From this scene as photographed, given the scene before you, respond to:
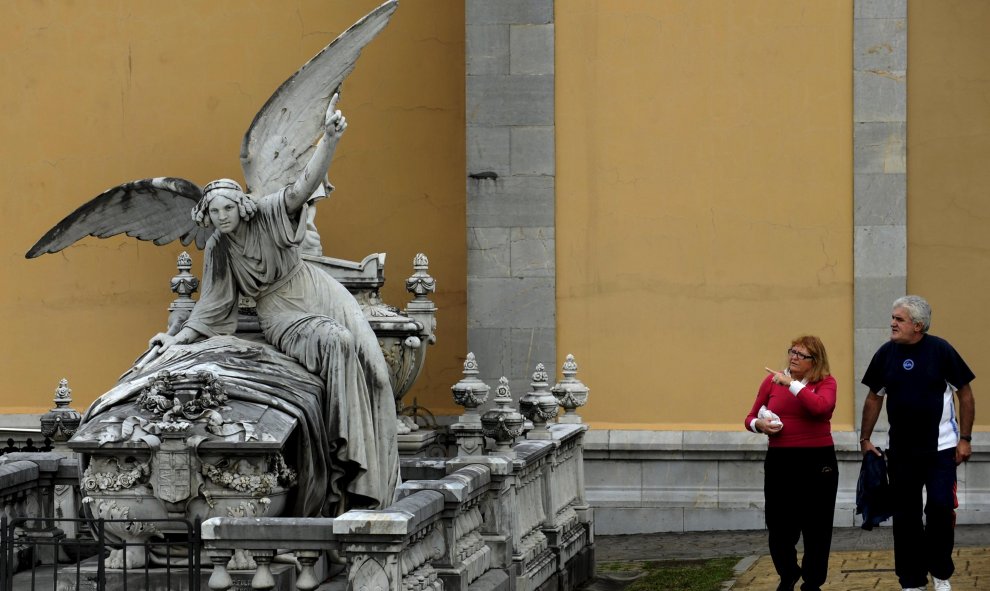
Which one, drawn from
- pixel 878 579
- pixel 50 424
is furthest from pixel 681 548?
pixel 50 424

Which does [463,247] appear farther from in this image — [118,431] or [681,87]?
[118,431]

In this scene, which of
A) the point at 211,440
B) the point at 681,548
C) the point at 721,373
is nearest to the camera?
the point at 211,440

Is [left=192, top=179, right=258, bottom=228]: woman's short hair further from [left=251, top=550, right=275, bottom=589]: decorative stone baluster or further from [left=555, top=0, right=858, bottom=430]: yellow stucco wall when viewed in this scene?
[left=555, top=0, right=858, bottom=430]: yellow stucco wall

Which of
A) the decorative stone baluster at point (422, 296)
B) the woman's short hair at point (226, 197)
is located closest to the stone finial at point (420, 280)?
the decorative stone baluster at point (422, 296)

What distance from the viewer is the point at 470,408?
12.5 m

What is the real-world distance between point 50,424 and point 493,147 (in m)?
4.68

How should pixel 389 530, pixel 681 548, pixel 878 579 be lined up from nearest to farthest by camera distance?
pixel 389 530, pixel 878 579, pixel 681 548

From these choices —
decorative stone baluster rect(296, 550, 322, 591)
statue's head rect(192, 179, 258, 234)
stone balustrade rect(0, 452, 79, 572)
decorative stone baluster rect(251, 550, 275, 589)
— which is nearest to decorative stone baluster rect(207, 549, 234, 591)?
decorative stone baluster rect(251, 550, 275, 589)

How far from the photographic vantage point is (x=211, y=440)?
912 centimetres

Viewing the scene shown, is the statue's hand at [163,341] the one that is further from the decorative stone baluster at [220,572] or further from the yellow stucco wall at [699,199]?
the yellow stucco wall at [699,199]

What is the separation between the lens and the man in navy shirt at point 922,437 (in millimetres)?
10164

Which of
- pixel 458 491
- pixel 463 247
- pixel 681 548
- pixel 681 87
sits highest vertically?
pixel 681 87

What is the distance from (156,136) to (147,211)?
3.33m

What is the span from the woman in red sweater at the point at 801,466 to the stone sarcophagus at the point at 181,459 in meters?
2.74
